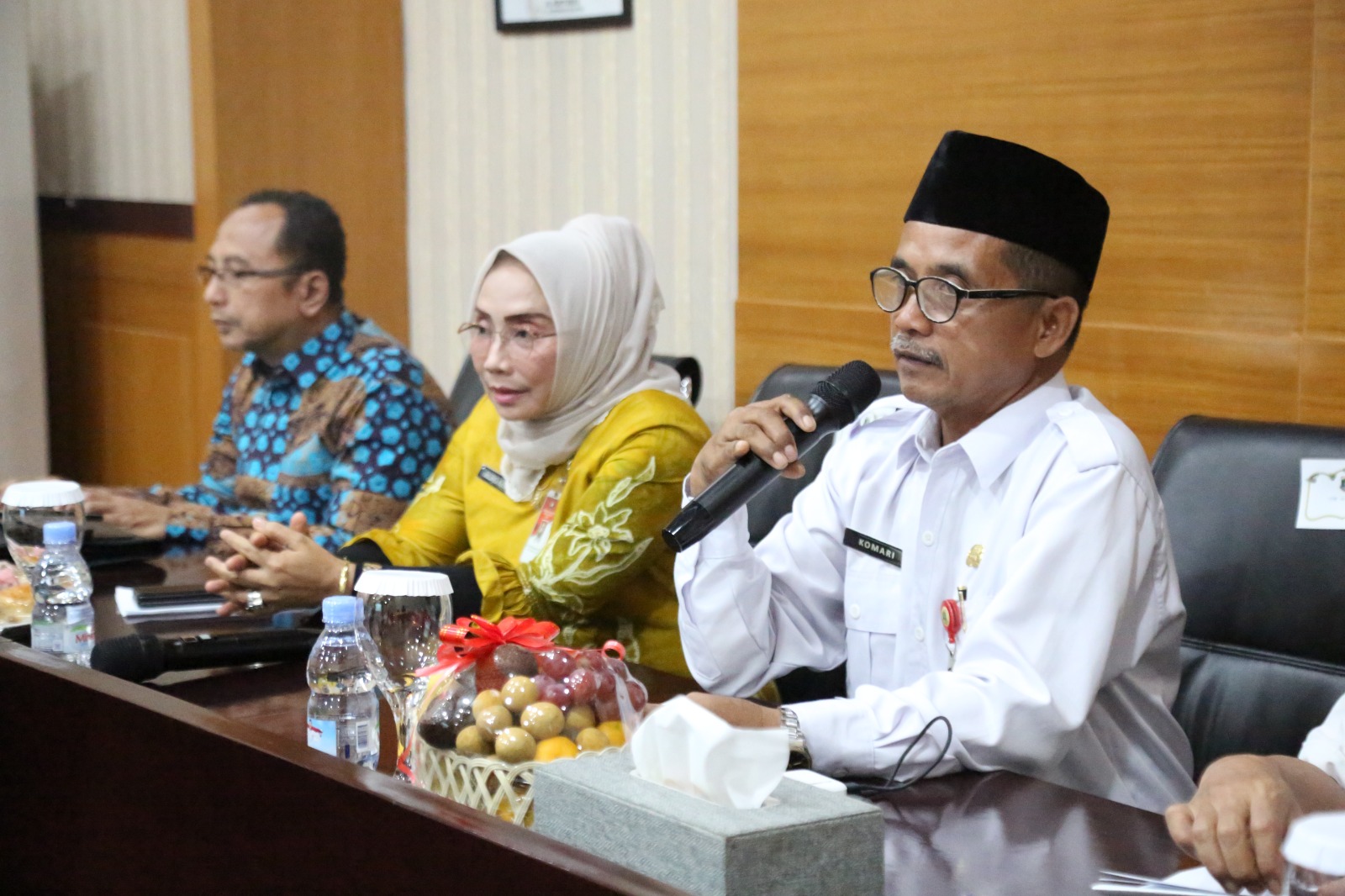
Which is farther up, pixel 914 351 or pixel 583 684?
pixel 914 351

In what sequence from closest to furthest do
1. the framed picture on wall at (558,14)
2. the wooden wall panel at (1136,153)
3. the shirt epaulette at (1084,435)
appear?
1. the shirt epaulette at (1084,435)
2. the wooden wall panel at (1136,153)
3. the framed picture on wall at (558,14)

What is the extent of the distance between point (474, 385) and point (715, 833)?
2125 millimetres

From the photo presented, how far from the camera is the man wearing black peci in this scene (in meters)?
1.46

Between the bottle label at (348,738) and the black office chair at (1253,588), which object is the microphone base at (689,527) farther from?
the black office chair at (1253,588)

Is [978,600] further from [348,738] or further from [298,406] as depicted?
[298,406]

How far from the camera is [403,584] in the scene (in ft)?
4.82

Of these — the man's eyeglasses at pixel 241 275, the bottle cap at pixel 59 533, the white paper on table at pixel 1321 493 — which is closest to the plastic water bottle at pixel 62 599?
the bottle cap at pixel 59 533

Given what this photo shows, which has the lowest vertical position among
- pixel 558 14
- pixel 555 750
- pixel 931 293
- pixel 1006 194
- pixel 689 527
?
pixel 555 750

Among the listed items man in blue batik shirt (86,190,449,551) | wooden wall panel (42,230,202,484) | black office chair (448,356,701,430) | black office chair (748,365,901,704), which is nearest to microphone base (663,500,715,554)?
black office chair (748,365,901,704)

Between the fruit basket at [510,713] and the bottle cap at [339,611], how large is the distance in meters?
0.15

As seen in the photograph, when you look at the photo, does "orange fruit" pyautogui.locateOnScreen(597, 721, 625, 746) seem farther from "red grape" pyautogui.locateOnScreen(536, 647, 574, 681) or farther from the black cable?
the black cable

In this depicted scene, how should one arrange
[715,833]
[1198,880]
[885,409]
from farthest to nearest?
[885,409] < [1198,880] < [715,833]

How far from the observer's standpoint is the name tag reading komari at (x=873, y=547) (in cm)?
180

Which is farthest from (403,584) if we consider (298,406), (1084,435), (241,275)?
(241,275)
